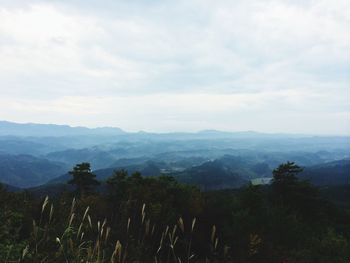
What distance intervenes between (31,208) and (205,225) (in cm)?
2029

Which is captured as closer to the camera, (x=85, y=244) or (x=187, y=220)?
(x=85, y=244)

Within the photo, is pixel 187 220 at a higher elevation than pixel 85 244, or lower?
lower

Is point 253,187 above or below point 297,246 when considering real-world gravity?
above

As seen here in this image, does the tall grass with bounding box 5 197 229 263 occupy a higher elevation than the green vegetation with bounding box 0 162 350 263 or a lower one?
higher

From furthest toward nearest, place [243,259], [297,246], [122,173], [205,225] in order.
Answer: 1. [122,173]
2. [205,225]
3. [297,246]
4. [243,259]

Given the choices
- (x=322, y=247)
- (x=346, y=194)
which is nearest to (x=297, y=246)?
(x=322, y=247)

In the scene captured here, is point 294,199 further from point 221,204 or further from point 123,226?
point 123,226

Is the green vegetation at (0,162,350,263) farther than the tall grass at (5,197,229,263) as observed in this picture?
Yes

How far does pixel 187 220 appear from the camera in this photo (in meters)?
30.5

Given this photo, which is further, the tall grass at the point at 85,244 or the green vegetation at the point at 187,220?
the green vegetation at the point at 187,220

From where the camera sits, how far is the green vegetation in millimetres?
11094

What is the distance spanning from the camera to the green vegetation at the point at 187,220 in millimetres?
11094

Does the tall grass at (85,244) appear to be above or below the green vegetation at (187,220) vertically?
above

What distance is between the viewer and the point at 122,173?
158 ft
